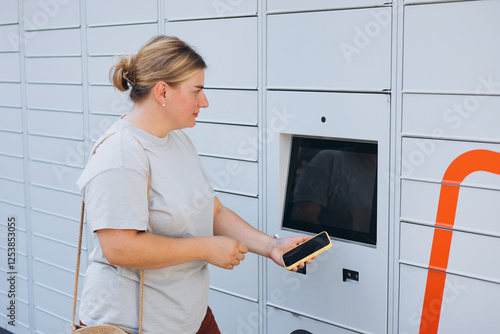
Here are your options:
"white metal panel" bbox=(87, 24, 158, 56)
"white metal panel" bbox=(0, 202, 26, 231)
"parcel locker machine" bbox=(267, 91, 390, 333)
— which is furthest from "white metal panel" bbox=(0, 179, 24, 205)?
"parcel locker machine" bbox=(267, 91, 390, 333)

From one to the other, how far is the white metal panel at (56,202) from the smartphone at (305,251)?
82.1 inches

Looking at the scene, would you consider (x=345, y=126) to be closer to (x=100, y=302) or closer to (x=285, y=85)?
(x=285, y=85)

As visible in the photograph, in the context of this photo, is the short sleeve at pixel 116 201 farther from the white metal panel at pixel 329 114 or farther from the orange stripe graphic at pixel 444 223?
the orange stripe graphic at pixel 444 223

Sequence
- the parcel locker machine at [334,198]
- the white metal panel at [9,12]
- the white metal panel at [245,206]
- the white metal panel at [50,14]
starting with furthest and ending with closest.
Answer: the white metal panel at [9,12] < the white metal panel at [50,14] < the white metal panel at [245,206] < the parcel locker machine at [334,198]

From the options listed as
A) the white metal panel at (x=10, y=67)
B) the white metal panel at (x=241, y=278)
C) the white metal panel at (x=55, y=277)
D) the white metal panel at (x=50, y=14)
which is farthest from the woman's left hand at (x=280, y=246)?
the white metal panel at (x=10, y=67)

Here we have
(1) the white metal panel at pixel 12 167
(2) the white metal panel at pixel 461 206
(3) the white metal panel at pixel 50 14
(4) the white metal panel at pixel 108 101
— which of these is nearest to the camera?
(2) the white metal panel at pixel 461 206

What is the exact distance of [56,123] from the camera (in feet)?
13.8

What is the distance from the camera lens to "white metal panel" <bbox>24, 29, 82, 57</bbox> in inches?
156

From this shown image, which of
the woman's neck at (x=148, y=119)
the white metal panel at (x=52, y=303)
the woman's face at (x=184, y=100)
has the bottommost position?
the white metal panel at (x=52, y=303)

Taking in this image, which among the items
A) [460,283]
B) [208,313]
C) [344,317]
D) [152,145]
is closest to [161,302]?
[208,313]

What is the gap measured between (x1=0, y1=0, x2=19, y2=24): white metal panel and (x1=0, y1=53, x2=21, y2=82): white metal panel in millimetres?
241

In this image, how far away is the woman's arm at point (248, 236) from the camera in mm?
2473

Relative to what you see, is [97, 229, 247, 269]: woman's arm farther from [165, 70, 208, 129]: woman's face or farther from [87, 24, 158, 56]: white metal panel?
[87, 24, 158, 56]: white metal panel

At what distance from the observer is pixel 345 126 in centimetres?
262
